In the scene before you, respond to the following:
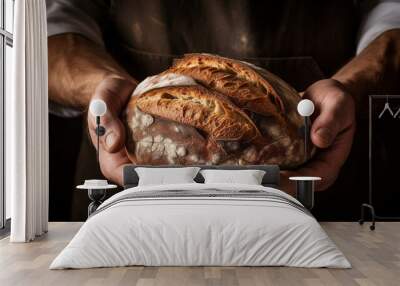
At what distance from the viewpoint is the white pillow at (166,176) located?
6949 mm

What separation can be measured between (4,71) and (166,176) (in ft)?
7.62

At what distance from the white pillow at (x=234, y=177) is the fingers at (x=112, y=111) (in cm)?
135

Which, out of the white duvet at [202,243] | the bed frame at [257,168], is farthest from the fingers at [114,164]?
the white duvet at [202,243]

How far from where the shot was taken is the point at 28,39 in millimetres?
6328

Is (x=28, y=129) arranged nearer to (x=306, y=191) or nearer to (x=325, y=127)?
(x=306, y=191)

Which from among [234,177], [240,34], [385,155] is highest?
[240,34]

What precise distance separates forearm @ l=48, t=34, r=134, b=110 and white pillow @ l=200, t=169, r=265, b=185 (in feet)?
5.94

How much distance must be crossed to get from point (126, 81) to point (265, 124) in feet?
6.34

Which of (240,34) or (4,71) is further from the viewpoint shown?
(240,34)

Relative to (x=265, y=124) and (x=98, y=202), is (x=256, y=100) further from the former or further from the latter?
(x=98, y=202)

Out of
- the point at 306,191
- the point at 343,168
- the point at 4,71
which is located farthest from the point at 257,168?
the point at 4,71

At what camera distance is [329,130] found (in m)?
7.66

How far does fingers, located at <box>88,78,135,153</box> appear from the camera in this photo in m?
7.63

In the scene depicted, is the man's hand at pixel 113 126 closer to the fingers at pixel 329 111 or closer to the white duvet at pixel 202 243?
the fingers at pixel 329 111
